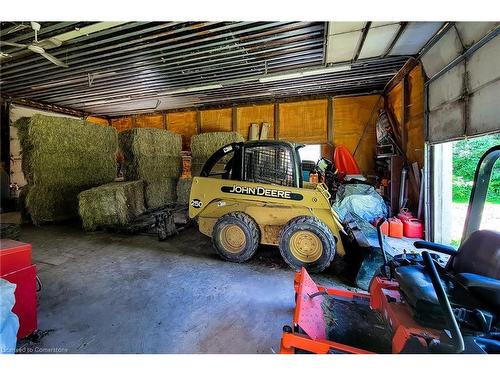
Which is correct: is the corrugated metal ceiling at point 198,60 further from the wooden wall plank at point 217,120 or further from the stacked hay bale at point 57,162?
the stacked hay bale at point 57,162

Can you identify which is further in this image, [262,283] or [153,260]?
[153,260]

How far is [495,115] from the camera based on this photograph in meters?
2.87

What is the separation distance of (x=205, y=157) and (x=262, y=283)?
19.4ft

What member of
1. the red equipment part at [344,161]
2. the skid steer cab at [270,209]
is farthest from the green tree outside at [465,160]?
the skid steer cab at [270,209]

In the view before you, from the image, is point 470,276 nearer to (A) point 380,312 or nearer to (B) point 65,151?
(A) point 380,312

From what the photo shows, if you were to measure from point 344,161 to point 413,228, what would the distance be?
130 inches

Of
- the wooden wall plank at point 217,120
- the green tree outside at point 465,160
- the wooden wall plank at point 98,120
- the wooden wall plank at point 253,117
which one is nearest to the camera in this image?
the green tree outside at point 465,160

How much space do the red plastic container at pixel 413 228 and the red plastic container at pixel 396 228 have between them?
10 cm

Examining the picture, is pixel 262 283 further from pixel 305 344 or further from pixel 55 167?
pixel 55 167

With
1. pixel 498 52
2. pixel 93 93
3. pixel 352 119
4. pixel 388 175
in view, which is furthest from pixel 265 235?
pixel 93 93

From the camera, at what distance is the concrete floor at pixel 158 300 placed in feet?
7.05

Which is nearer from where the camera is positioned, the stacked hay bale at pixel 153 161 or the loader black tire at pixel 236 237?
the loader black tire at pixel 236 237

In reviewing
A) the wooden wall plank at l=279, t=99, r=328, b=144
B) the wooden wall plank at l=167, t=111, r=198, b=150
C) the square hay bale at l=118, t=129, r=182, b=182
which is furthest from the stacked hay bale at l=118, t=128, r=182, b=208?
the wooden wall plank at l=279, t=99, r=328, b=144

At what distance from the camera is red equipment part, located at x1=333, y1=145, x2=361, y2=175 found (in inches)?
302
